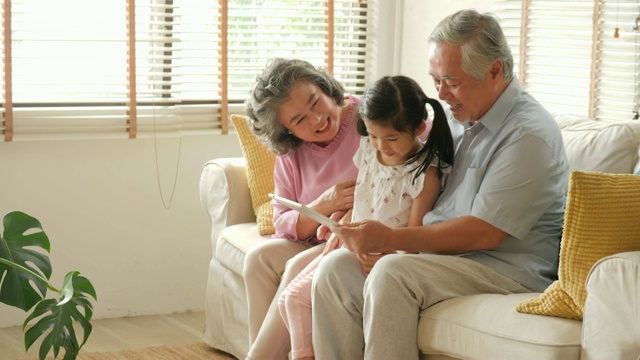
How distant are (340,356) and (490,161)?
637 millimetres

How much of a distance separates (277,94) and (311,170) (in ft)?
0.94

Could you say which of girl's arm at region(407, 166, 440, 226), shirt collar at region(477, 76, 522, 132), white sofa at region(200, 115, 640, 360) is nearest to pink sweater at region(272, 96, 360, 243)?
white sofa at region(200, 115, 640, 360)

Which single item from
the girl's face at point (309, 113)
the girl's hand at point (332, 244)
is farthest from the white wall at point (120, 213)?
the girl's hand at point (332, 244)

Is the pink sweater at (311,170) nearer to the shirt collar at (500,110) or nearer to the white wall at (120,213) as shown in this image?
the shirt collar at (500,110)

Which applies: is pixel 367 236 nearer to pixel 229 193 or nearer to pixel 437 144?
pixel 437 144

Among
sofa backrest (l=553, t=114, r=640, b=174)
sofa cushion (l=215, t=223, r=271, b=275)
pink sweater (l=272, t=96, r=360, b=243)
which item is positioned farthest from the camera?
sofa cushion (l=215, t=223, r=271, b=275)

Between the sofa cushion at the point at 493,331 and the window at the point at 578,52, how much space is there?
1.21 meters

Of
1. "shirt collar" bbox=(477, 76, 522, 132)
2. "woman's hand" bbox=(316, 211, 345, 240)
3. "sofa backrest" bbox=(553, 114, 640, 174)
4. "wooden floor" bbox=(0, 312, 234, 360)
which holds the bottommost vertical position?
"wooden floor" bbox=(0, 312, 234, 360)

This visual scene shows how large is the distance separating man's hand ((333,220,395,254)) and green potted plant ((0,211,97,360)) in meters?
0.73

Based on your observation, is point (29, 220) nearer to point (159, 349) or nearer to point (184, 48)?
point (159, 349)

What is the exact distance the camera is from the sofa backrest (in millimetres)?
2686

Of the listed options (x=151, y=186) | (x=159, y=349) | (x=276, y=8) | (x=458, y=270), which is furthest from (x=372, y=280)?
(x=276, y=8)

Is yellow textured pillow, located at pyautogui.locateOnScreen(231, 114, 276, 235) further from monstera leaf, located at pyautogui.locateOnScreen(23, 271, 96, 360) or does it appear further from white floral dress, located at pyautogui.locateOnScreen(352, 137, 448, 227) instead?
monstera leaf, located at pyautogui.locateOnScreen(23, 271, 96, 360)

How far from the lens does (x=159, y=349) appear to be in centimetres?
362
